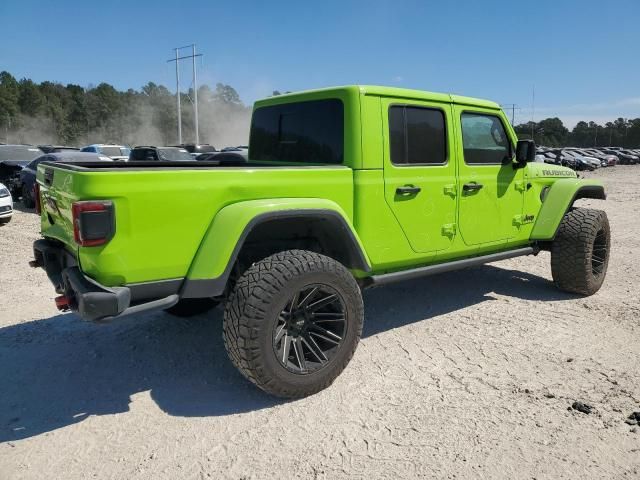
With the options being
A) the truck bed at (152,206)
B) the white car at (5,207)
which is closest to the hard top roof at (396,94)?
the truck bed at (152,206)

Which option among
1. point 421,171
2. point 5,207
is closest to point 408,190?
point 421,171

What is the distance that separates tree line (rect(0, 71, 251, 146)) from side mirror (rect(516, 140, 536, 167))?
218 ft

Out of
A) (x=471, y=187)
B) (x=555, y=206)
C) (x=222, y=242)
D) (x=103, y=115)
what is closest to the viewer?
(x=222, y=242)

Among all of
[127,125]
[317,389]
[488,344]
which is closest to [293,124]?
[317,389]

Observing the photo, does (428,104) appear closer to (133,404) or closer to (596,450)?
(596,450)

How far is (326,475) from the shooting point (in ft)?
8.04

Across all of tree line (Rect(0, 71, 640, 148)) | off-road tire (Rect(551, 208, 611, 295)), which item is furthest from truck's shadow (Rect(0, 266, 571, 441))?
tree line (Rect(0, 71, 640, 148))

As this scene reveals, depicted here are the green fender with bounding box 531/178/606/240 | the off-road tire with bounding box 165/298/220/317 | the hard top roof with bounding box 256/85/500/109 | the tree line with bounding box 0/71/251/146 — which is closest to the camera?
the hard top roof with bounding box 256/85/500/109

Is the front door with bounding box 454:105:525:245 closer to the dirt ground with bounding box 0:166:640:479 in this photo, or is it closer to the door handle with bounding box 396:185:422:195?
the door handle with bounding box 396:185:422:195

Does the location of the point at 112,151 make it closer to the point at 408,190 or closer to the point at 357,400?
the point at 408,190

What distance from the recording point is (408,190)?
12.2ft

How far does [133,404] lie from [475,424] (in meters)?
2.08

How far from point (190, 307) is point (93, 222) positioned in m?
2.13

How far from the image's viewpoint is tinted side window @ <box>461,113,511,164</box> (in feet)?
14.0
